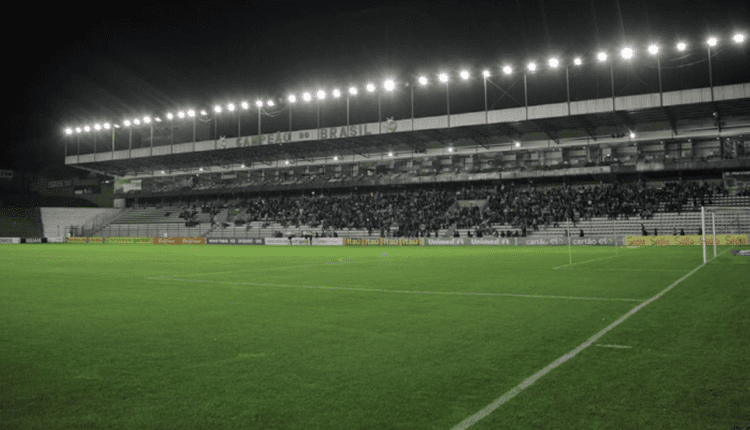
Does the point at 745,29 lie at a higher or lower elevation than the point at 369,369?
higher

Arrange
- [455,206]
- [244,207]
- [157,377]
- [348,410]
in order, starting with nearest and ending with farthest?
[348,410] < [157,377] < [455,206] < [244,207]

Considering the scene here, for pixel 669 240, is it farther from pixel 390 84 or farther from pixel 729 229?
pixel 390 84

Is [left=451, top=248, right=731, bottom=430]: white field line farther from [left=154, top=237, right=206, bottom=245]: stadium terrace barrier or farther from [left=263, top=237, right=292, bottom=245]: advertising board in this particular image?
[left=154, top=237, right=206, bottom=245]: stadium terrace barrier

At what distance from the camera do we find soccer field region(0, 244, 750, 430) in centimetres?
418

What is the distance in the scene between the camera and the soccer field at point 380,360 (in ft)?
13.7

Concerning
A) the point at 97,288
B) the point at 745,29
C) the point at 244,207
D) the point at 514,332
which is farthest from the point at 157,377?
the point at 244,207

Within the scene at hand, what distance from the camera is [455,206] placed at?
57219 millimetres

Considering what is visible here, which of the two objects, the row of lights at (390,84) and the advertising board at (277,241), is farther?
the advertising board at (277,241)

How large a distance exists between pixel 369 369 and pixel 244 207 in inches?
2576

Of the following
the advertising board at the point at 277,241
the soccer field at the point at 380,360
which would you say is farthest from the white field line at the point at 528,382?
the advertising board at the point at 277,241

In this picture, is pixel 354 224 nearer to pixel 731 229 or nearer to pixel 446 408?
pixel 731 229

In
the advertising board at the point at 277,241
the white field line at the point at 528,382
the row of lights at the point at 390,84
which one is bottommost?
the white field line at the point at 528,382

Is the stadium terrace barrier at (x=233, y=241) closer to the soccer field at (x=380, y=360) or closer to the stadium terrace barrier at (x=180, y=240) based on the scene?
the stadium terrace barrier at (x=180, y=240)

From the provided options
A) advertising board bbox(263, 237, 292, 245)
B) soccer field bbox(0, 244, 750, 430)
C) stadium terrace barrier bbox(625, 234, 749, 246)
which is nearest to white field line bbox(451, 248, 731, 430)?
soccer field bbox(0, 244, 750, 430)
